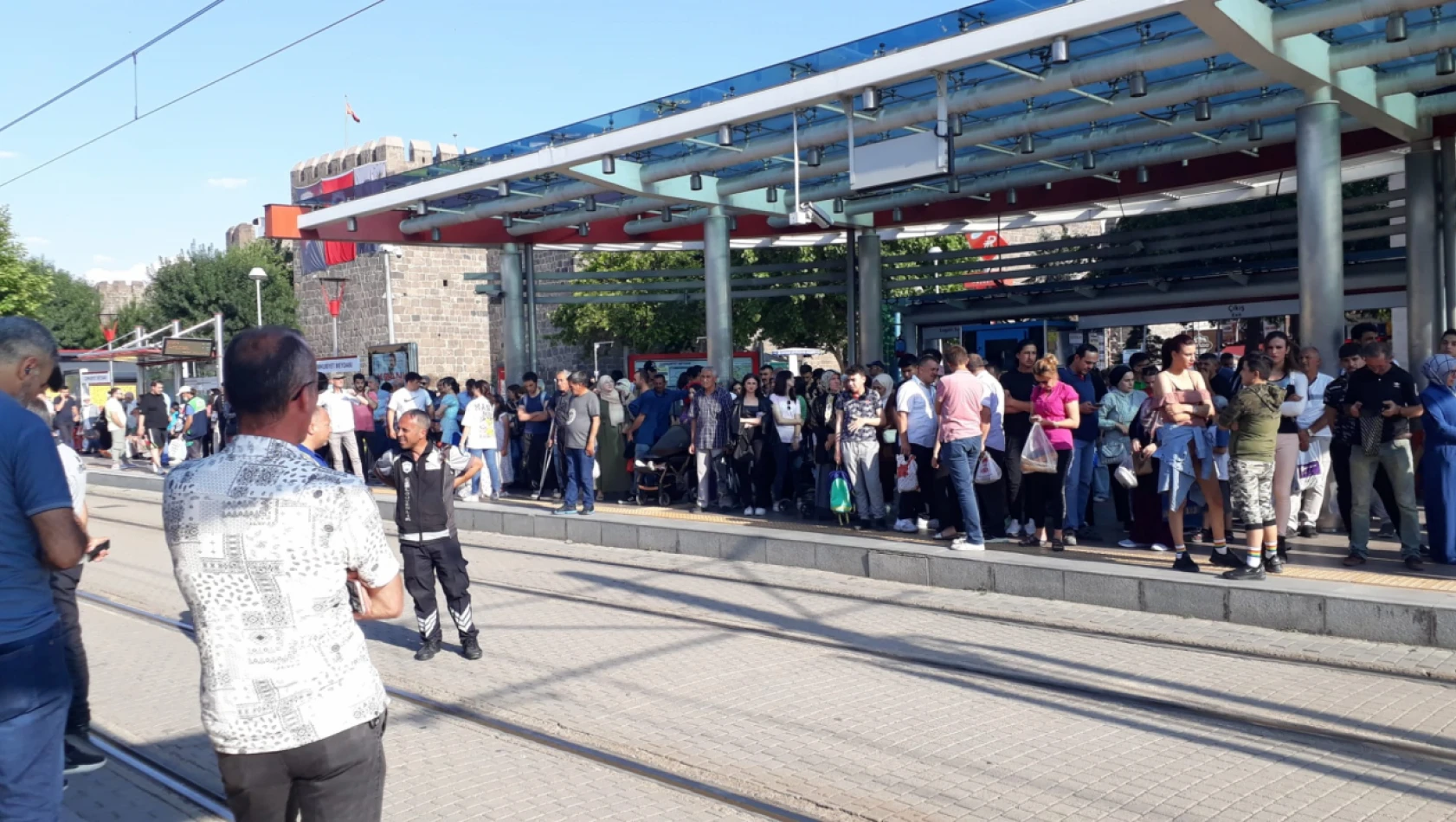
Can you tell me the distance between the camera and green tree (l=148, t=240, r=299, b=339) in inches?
2389

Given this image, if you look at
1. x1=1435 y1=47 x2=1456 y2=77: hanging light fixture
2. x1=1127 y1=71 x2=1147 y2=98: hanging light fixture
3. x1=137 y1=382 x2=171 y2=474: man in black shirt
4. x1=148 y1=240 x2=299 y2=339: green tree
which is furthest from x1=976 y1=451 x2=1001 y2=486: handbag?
x1=148 y1=240 x2=299 y2=339: green tree

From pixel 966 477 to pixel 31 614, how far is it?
828cm

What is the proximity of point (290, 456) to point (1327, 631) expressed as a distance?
7.29 metres

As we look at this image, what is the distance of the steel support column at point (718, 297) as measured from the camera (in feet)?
57.4

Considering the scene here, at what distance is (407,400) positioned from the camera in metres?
17.3

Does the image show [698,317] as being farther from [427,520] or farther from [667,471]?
[427,520]

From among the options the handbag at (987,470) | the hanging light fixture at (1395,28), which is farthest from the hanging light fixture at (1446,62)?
the handbag at (987,470)

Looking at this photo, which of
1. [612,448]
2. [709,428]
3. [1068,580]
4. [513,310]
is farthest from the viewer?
[513,310]

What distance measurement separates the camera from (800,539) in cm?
1166

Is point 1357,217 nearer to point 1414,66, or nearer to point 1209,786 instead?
point 1414,66

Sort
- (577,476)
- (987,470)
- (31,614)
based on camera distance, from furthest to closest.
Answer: (577,476) → (987,470) → (31,614)

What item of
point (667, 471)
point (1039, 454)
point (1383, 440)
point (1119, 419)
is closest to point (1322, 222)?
point (1119, 419)

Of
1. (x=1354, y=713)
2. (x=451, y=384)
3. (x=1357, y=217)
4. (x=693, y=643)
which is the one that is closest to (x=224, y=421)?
(x=451, y=384)

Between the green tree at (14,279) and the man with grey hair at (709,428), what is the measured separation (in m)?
33.1
